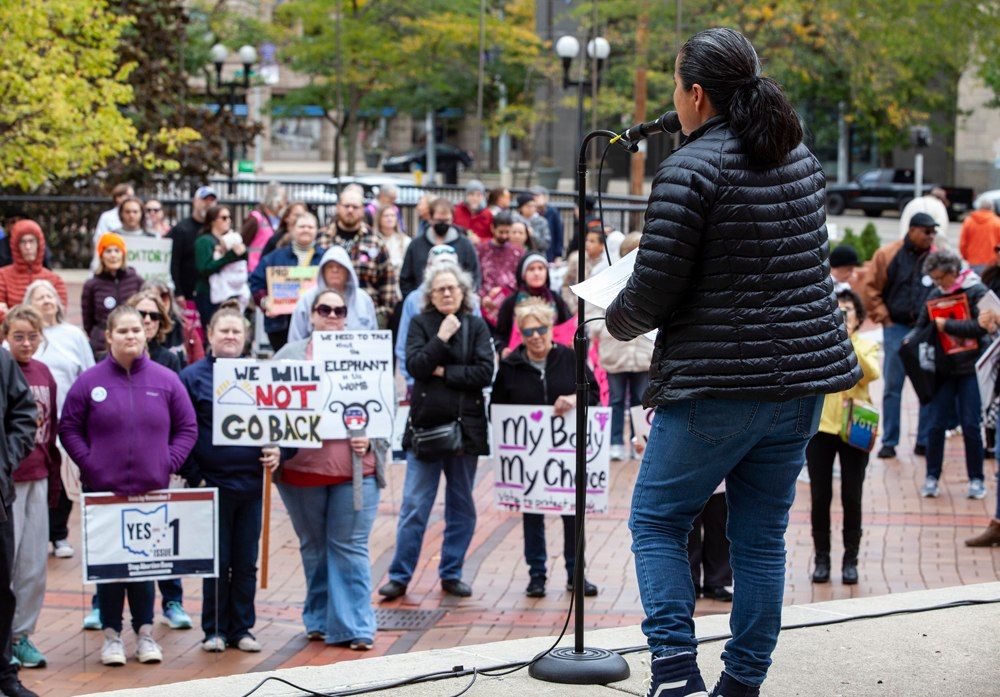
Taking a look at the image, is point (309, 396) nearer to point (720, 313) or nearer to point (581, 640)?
point (581, 640)

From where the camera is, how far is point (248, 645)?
773 cm

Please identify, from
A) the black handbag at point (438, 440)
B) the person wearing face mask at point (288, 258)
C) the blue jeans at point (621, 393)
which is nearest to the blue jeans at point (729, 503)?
the black handbag at point (438, 440)

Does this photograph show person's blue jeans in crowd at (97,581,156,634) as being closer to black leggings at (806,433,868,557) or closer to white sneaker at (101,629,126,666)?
white sneaker at (101,629,126,666)

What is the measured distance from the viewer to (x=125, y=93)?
18.8m

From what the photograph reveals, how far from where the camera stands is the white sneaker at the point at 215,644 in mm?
7727

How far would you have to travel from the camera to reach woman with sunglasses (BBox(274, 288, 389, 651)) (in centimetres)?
772

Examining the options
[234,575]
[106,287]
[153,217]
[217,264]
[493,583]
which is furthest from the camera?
[153,217]

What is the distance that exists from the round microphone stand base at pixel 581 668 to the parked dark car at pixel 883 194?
4053cm

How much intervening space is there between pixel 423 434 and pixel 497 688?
12.1 feet

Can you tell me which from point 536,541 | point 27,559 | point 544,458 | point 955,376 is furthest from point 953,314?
point 27,559

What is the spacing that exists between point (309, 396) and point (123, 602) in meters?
1.42

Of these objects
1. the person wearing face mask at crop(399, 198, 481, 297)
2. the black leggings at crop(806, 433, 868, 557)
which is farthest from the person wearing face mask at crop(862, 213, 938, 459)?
the black leggings at crop(806, 433, 868, 557)

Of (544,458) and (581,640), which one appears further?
(544,458)

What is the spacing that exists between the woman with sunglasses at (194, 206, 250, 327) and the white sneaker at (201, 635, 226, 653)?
603 cm
